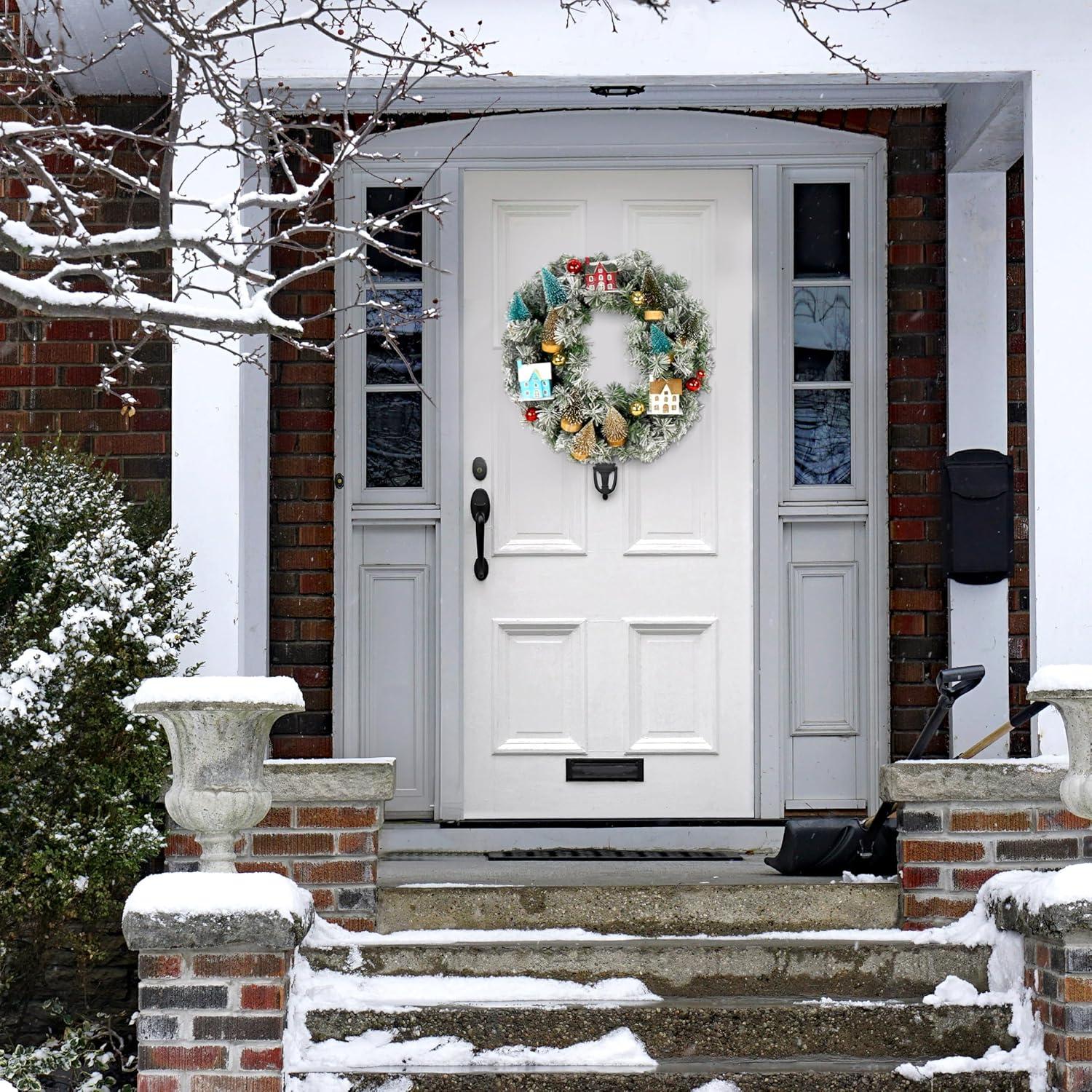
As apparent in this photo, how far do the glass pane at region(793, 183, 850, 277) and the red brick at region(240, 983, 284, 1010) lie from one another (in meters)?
3.12

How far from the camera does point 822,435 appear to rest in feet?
17.3

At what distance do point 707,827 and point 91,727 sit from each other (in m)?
2.18

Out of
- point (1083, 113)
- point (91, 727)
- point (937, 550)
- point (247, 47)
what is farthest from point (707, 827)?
point (247, 47)

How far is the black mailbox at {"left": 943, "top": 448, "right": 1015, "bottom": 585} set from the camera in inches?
196

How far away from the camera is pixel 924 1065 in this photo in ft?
11.8

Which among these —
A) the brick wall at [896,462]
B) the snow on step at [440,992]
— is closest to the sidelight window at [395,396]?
the brick wall at [896,462]

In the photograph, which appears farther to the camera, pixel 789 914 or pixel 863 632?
pixel 863 632

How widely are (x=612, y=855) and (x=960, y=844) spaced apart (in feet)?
4.21

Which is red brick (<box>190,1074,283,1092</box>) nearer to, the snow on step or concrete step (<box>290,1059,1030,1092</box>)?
concrete step (<box>290,1059,1030,1092</box>)

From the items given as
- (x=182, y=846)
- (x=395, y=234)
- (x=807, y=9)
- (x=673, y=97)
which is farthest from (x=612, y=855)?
(x=807, y=9)

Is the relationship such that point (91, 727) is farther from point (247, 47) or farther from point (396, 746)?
point (247, 47)

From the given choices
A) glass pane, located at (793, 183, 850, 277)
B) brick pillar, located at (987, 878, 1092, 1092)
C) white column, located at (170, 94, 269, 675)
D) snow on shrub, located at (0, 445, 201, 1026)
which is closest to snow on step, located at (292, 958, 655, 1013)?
snow on shrub, located at (0, 445, 201, 1026)

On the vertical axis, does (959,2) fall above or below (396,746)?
above

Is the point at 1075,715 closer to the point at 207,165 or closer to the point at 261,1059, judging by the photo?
the point at 261,1059
